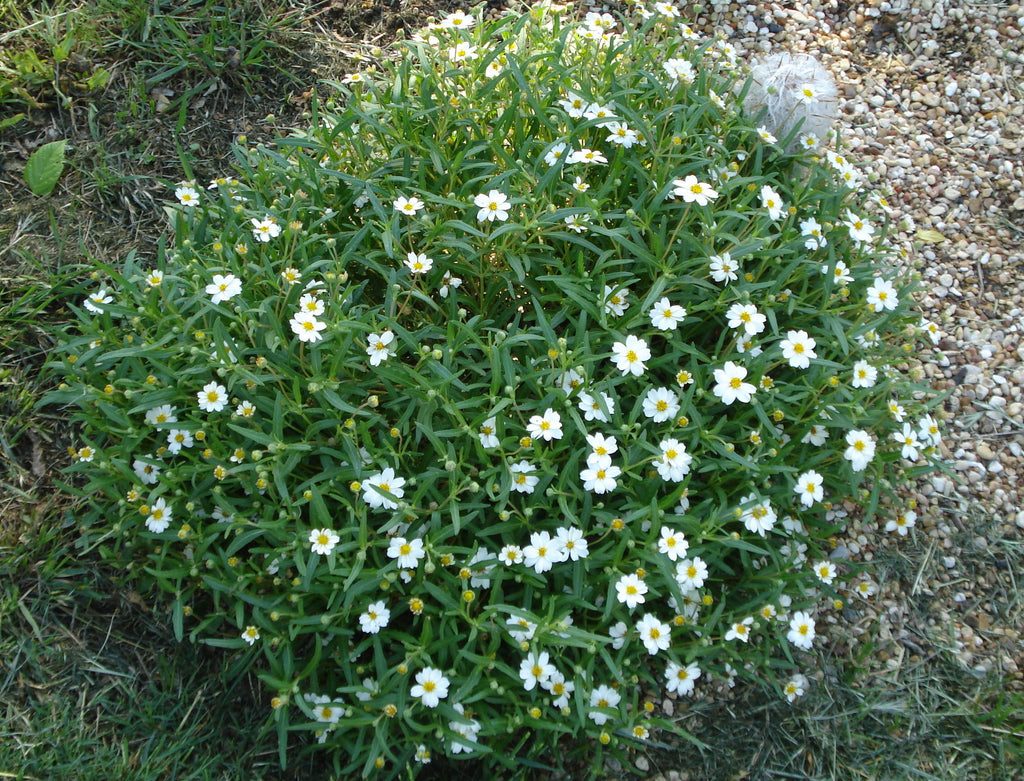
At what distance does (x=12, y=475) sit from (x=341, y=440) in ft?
4.55

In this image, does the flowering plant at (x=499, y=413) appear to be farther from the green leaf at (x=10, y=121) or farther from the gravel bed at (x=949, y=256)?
the green leaf at (x=10, y=121)

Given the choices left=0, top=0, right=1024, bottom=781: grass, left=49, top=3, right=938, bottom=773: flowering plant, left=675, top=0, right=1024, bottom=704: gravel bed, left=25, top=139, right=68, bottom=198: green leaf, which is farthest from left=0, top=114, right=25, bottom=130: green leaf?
left=675, top=0, right=1024, bottom=704: gravel bed

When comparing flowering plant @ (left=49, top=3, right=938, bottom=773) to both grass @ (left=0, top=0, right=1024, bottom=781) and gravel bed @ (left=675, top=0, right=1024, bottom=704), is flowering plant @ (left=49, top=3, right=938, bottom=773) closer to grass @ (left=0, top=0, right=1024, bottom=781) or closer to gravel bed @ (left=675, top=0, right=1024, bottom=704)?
grass @ (left=0, top=0, right=1024, bottom=781)

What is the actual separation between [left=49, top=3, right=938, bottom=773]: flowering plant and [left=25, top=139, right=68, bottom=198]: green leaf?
2.86 ft

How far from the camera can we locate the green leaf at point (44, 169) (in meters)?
3.66

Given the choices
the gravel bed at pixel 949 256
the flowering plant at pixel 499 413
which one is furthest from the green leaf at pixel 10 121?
the gravel bed at pixel 949 256

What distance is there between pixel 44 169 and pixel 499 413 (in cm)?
247

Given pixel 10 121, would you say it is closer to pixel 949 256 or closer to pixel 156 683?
pixel 156 683

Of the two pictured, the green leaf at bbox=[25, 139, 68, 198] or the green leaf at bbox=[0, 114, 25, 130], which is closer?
the green leaf at bbox=[25, 139, 68, 198]

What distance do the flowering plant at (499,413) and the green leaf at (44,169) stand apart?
0.87 meters

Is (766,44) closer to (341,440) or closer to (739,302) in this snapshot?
(739,302)

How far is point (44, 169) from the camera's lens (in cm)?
367

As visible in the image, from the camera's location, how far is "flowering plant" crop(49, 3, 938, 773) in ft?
8.45

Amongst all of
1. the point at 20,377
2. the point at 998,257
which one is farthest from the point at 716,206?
the point at 20,377
